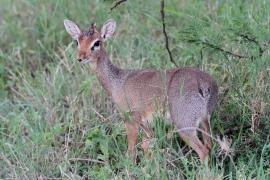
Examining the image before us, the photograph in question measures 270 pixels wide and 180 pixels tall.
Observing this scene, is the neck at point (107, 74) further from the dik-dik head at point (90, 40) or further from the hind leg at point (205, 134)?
the hind leg at point (205, 134)

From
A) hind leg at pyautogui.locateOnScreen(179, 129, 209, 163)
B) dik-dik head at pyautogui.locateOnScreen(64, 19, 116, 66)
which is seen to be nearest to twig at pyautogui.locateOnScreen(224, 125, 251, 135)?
hind leg at pyautogui.locateOnScreen(179, 129, 209, 163)

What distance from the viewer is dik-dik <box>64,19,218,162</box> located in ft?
16.5

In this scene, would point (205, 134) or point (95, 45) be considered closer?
point (205, 134)

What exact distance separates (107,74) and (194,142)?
38.8 inches

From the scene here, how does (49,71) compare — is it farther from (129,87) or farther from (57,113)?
(129,87)

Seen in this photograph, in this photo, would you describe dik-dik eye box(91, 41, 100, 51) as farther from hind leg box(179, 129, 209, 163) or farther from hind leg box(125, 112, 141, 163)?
hind leg box(179, 129, 209, 163)

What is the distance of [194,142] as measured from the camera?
504 cm

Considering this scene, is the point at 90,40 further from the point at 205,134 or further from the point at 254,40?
the point at 254,40

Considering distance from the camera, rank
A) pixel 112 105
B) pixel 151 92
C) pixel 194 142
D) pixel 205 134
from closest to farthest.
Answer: pixel 194 142
pixel 205 134
pixel 151 92
pixel 112 105

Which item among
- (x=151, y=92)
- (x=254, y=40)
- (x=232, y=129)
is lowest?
(x=232, y=129)

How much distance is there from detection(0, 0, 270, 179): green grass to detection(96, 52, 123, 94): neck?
0.27 metres

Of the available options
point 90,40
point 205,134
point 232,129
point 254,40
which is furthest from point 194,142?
point 90,40

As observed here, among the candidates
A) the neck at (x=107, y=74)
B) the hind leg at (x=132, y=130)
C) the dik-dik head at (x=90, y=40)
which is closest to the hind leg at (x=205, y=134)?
the hind leg at (x=132, y=130)

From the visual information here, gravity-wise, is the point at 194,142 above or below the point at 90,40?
below
